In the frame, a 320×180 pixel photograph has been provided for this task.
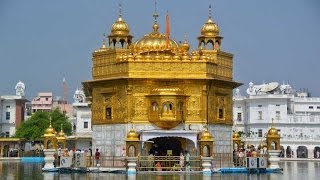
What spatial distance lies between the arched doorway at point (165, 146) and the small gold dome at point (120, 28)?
7.02 metres

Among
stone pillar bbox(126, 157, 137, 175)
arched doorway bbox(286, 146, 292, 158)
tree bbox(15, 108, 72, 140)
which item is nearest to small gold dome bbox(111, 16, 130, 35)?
stone pillar bbox(126, 157, 137, 175)

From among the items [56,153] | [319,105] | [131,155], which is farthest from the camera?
[319,105]

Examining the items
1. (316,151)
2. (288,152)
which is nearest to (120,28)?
(288,152)

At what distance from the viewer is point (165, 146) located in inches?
1732

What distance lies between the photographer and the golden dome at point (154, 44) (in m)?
43.8

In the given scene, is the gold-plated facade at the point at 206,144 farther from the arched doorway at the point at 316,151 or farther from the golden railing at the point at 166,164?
the arched doorway at the point at 316,151

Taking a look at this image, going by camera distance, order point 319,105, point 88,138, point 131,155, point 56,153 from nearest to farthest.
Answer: point 131,155
point 56,153
point 88,138
point 319,105

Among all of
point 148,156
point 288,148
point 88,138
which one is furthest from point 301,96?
point 148,156

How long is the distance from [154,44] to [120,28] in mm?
3821

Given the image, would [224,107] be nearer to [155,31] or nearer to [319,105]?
[155,31]

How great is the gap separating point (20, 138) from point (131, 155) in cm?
5690

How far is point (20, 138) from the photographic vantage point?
9381cm

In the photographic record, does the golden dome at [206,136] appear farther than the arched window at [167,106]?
No

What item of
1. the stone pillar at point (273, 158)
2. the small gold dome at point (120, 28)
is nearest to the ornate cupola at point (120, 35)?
the small gold dome at point (120, 28)
